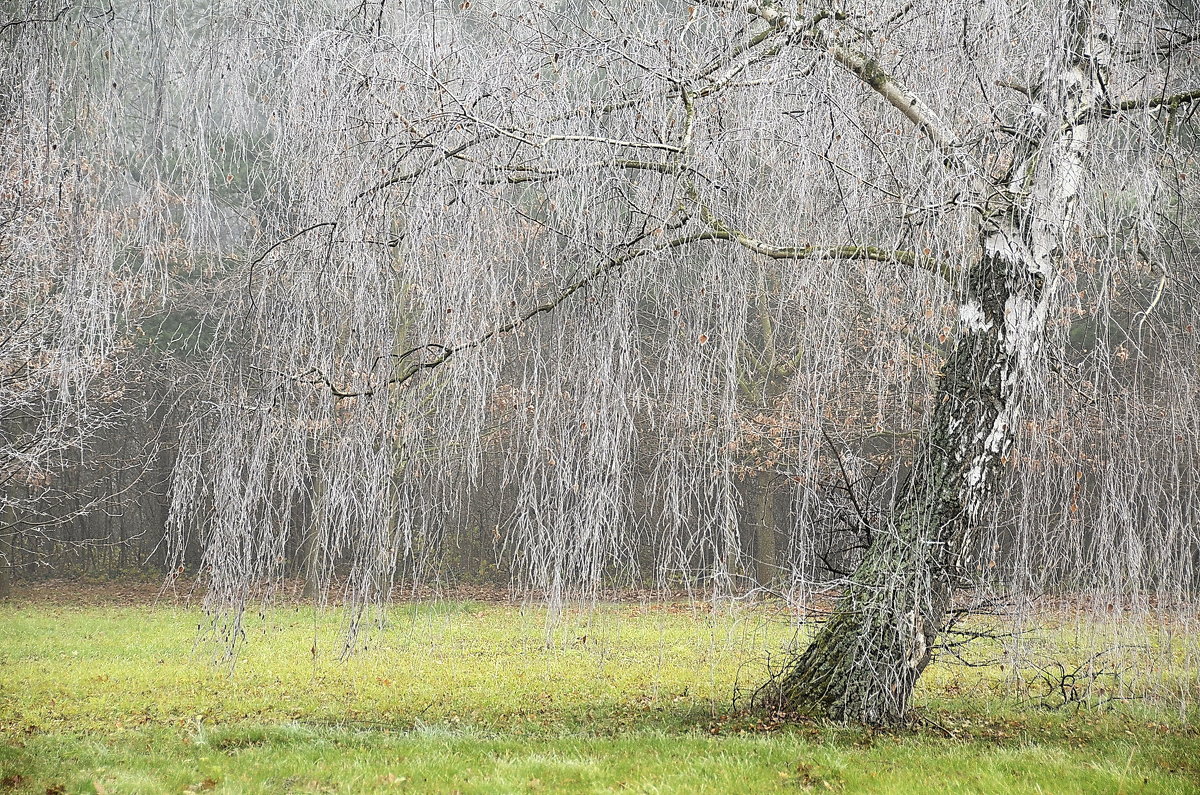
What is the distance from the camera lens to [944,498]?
470 cm

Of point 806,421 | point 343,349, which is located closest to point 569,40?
point 343,349

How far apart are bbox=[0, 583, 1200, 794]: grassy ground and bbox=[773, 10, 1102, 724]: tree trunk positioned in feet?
0.86

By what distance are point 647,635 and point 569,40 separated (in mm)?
7513

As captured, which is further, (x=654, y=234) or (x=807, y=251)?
(x=807, y=251)

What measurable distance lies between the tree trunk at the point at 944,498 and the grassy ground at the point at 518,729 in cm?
26

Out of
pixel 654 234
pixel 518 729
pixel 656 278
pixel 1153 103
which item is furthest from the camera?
pixel 518 729

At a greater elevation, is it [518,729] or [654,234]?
[654,234]

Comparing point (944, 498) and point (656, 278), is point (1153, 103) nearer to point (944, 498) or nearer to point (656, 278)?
point (944, 498)

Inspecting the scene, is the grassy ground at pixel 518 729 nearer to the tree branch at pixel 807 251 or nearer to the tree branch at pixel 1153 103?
the tree branch at pixel 807 251

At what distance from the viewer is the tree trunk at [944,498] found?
14.6ft

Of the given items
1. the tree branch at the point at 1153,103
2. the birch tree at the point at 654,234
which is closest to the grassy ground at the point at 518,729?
the birch tree at the point at 654,234

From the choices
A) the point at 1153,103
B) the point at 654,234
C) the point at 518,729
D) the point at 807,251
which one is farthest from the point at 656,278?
the point at 518,729

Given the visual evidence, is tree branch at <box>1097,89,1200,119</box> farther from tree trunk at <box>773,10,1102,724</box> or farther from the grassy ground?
the grassy ground

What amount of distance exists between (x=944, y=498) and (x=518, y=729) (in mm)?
2816
